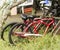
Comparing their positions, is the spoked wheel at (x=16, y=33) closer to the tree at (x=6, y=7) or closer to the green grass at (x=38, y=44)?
the green grass at (x=38, y=44)

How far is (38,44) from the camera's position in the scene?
10039 millimetres

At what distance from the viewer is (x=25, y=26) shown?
1098cm

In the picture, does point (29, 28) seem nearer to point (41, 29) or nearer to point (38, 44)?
point (41, 29)

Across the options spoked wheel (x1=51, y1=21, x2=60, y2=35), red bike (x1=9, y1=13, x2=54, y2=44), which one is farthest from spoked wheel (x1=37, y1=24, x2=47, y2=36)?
spoked wheel (x1=51, y1=21, x2=60, y2=35)

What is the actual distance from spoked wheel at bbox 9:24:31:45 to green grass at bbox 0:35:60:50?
0.21 m

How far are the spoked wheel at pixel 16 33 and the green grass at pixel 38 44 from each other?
21 cm

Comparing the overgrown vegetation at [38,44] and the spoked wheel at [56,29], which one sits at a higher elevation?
the spoked wheel at [56,29]

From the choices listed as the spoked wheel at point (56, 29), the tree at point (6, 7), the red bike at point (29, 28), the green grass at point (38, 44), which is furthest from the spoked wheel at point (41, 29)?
the tree at point (6, 7)

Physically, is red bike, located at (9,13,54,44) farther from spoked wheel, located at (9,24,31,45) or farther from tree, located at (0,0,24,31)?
tree, located at (0,0,24,31)

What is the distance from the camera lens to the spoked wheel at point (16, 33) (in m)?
10.8

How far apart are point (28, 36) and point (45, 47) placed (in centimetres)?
117

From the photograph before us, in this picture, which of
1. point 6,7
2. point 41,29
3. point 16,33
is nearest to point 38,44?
point 16,33

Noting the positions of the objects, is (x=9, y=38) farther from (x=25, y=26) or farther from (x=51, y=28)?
(x=51, y=28)

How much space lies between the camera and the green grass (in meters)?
A: 9.81
